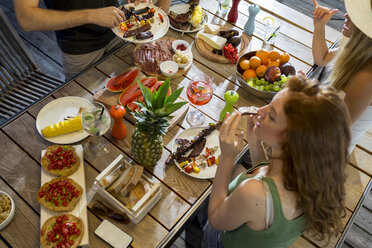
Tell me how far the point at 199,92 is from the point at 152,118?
61 cm

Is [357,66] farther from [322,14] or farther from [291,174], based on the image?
[291,174]

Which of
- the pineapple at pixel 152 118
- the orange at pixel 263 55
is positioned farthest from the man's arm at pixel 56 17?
the orange at pixel 263 55

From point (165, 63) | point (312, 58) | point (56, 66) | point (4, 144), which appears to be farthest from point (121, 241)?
point (56, 66)

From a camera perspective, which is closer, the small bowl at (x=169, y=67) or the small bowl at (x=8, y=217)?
the small bowl at (x=8, y=217)

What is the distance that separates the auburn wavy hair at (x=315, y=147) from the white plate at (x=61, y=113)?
1175 mm

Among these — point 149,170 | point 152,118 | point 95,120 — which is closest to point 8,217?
point 95,120

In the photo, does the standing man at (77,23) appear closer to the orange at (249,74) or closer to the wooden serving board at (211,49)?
the wooden serving board at (211,49)

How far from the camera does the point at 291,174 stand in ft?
3.92

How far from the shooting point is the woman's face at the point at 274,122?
1.20 meters

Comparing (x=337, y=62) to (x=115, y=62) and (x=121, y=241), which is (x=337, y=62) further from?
(x=121, y=241)

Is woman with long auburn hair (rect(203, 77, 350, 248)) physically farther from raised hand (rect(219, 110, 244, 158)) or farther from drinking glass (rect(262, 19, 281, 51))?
drinking glass (rect(262, 19, 281, 51))

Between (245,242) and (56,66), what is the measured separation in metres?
3.17

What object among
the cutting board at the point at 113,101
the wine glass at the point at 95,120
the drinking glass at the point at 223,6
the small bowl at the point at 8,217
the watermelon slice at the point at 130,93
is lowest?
the small bowl at the point at 8,217

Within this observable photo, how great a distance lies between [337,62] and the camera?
1869 mm
